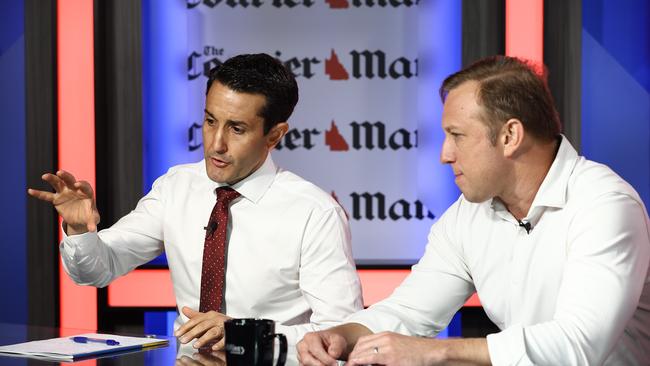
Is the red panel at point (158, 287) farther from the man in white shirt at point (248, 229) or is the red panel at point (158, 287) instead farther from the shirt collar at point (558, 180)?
the shirt collar at point (558, 180)

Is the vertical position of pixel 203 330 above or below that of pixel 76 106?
below

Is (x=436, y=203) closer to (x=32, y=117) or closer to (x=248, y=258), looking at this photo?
(x=248, y=258)

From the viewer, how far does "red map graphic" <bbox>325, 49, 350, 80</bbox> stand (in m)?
3.74

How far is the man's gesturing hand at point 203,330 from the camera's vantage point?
2.15 metres

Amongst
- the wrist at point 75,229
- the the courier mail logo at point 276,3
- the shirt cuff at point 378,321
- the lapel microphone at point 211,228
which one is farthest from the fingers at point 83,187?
the the courier mail logo at point 276,3

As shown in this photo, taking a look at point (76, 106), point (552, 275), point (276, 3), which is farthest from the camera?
point (276, 3)

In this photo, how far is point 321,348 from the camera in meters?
1.88

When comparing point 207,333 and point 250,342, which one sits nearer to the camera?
point 250,342

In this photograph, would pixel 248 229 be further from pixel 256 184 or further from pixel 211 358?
pixel 211 358

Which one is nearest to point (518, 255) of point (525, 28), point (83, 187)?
point (83, 187)

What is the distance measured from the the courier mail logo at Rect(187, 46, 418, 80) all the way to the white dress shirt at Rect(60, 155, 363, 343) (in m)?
1.01

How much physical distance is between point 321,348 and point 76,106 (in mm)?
2132

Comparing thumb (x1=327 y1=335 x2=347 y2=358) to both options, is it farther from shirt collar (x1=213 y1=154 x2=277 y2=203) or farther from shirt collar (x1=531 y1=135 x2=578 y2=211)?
shirt collar (x1=213 y1=154 x2=277 y2=203)

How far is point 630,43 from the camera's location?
369 centimetres
